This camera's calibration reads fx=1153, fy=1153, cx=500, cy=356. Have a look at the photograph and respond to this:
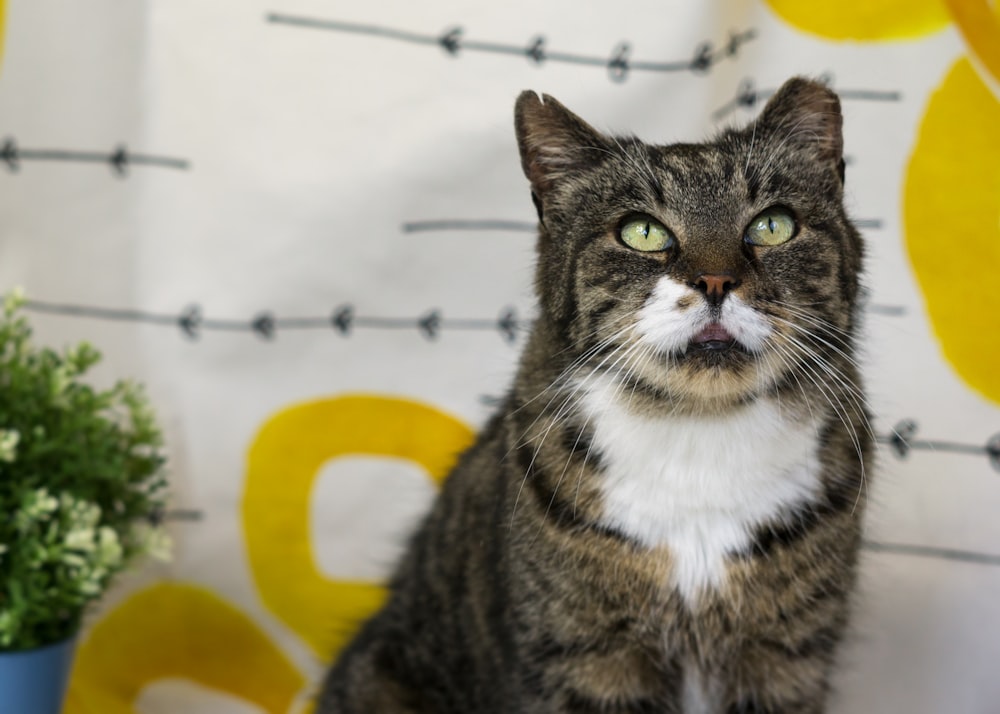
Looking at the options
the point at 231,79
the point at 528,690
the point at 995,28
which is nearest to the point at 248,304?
the point at 231,79

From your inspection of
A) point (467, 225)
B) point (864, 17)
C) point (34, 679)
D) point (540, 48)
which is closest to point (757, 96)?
point (864, 17)

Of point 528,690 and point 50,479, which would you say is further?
point 50,479

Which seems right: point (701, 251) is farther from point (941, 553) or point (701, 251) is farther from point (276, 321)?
point (276, 321)

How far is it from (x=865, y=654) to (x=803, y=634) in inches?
18.9

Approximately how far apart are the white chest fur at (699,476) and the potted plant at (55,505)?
59 centimetres

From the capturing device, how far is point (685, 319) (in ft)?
3.06

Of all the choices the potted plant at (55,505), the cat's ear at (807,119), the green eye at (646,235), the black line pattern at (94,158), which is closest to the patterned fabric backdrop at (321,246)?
the black line pattern at (94,158)

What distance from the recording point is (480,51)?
159cm

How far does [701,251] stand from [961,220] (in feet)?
2.06

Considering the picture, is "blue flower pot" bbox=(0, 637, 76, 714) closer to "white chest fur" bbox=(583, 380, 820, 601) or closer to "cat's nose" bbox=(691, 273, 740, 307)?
"white chest fur" bbox=(583, 380, 820, 601)

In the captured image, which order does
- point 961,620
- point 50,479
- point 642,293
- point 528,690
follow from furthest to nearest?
1. point 961,620
2. point 50,479
3. point 528,690
4. point 642,293

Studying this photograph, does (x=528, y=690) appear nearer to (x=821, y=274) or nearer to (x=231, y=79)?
(x=821, y=274)

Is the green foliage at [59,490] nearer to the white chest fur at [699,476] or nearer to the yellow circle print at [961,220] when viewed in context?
the white chest fur at [699,476]

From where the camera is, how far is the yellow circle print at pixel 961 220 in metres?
1.42
